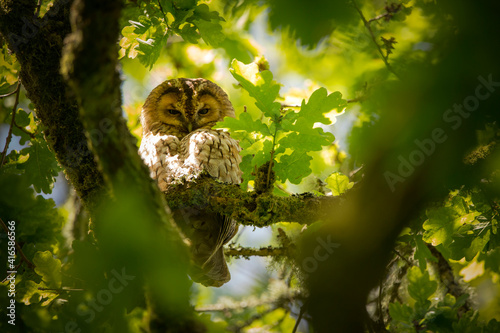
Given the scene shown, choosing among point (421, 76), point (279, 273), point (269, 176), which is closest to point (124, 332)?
point (269, 176)

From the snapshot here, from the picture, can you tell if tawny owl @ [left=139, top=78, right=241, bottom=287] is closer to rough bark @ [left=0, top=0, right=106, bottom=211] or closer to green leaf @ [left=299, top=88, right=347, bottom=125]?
rough bark @ [left=0, top=0, right=106, bottom=211]

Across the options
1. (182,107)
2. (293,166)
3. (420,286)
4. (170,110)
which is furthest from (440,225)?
(170,110)

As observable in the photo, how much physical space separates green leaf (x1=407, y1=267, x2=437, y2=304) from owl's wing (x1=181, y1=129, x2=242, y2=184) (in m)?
1.41

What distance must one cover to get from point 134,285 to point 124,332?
18cm

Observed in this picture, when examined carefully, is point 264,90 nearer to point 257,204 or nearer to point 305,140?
point 305,140

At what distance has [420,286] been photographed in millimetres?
1955

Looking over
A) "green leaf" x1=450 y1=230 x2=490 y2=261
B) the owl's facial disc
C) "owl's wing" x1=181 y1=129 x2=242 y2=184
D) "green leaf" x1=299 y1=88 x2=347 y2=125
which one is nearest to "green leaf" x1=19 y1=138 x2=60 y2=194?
"owl's wing" x1=181 y1=129 x2=242 y2=184

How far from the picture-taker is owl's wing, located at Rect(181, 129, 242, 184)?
2.69 metres

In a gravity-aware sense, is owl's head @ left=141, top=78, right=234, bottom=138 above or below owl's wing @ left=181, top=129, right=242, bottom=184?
above

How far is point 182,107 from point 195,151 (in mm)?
779

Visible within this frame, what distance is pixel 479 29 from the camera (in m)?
0.66

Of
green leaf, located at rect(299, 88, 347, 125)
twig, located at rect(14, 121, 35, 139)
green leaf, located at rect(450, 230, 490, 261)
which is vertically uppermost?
twig, located at rect(14, 121, 35, 139)

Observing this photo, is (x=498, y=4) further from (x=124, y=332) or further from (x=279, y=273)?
(x=279, y=273)

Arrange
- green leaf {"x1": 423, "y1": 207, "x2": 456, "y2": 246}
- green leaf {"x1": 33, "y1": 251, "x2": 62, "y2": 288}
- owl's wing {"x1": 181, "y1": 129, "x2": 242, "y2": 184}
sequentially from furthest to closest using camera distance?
owl's wing {"x1": 181, "y1": 129, "x2": 242, "y2": 184}
green leaf {"x1": 423, "y1": 207, "x2": 456, "y2": 246}
green leaf {"x1": 33, "y1": 251, "x2": 62, "y2": 288}
